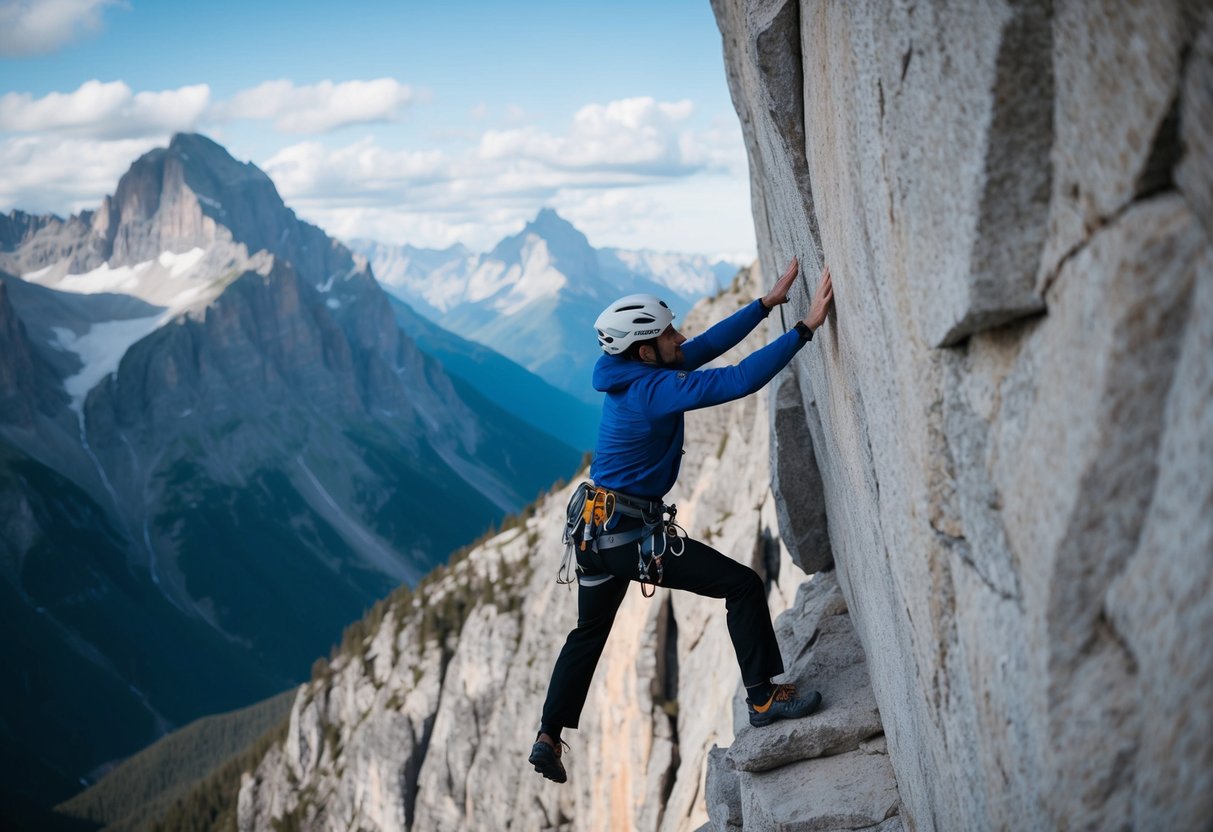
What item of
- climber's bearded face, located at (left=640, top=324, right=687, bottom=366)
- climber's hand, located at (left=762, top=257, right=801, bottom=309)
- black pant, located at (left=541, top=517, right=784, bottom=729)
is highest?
climber's hand, located at (left=762, top=257, right=801, bottom=309)

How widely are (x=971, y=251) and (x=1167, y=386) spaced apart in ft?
3.30

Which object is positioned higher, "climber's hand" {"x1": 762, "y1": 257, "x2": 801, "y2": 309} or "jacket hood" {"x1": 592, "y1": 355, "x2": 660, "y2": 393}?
"climber's hand" {"x1": 762, "y1": 257, "x2": 801, "y2": 309}

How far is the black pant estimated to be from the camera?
8289 millimetres

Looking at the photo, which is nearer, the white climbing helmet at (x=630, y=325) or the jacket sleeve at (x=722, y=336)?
the white climbing helmet at (x=630, y=325)

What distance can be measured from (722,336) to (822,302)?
5.94ft

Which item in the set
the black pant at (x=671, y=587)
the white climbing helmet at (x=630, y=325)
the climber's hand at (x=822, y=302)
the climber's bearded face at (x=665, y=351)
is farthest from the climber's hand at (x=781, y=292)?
the black pant at (x=671, y=587)

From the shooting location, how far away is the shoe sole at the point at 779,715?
28.8 feet

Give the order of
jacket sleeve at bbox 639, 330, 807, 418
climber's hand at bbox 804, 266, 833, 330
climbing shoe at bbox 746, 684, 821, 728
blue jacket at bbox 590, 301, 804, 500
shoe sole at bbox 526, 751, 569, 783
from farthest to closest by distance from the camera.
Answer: shoe sole at bbox 526, 751, 569, 783
climbing shoe at bbox 746, 684, 821, 728
blue jacket at bbox 590, 301, 804, 500
jacket sleeve at bbox 639, 330, 807, 418
climber's hand at bbox 804, 266, 833, 330

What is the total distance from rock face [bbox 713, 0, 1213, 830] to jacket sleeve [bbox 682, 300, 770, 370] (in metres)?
2.87

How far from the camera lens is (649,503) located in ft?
27.3

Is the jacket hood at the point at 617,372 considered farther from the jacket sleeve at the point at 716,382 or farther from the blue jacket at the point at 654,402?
the jacket sleeve at the point at 716,382

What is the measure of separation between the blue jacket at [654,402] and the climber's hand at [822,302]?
0.53 feet

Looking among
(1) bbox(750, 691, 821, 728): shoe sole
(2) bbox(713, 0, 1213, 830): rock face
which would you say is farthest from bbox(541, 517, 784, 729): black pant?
(2) bbox(713, 0, 1213, 830): rock face

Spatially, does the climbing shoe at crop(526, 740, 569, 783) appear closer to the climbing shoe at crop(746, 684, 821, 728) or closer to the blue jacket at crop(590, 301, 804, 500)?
the climbing shoe at crop(746, 684, 821, 728)
